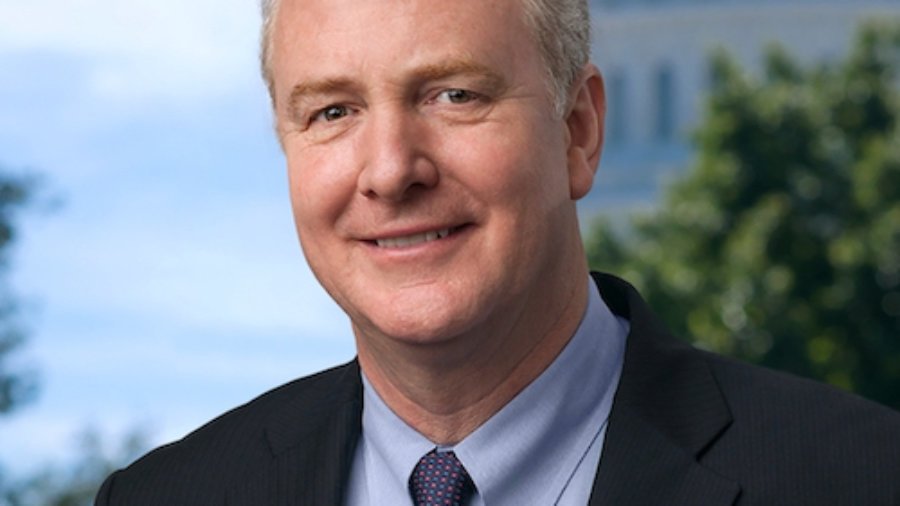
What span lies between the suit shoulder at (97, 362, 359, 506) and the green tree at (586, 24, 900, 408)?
76.4 ft

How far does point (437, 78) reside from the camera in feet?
10.2

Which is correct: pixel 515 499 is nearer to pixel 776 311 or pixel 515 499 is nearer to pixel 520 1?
pixel 520 1

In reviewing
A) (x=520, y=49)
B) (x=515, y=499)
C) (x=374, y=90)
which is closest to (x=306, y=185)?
(x=374, y=90)

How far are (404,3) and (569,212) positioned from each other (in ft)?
1.78

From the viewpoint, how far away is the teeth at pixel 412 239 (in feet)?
10.3

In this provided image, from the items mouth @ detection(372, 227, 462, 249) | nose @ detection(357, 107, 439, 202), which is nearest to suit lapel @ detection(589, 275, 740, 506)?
mouth @ detection(372, 227, 462, 249)

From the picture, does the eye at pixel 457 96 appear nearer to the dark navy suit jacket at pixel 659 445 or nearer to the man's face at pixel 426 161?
the man's face at pixel 426 161

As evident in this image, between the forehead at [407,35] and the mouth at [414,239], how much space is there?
11.9 inches

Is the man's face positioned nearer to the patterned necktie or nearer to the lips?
the lips

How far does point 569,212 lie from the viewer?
132 inches

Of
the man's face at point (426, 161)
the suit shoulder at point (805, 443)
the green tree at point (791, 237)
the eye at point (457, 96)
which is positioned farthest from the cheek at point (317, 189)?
the green tree at point (791, 237)

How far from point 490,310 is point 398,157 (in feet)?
1.10

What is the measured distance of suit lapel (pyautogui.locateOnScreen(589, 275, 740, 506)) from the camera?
3.29 m

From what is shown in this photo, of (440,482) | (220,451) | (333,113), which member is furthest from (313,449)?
(333,113)
